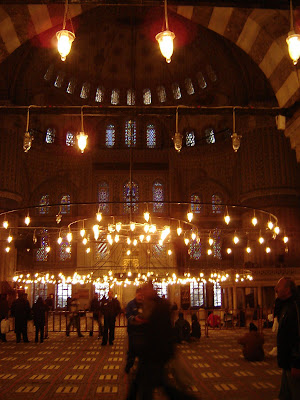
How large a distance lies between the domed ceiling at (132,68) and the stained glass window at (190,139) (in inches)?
80.6

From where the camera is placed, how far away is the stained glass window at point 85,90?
2883 centimetres

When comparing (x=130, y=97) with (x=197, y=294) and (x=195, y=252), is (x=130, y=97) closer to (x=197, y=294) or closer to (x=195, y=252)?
(x=195, y=252)

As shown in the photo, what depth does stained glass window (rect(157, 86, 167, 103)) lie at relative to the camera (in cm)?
2928

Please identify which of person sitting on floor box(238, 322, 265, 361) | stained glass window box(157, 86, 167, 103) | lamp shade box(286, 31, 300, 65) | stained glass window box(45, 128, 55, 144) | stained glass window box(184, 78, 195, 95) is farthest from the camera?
stained glass window box(157, 86, 167, 103)

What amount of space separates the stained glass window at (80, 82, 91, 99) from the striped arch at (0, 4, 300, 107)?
2231 cm

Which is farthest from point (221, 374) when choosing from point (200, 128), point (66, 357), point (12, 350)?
point (200, 128)

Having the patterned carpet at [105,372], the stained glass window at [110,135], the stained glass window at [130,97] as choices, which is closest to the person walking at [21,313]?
the patterned carpet at [105,372]

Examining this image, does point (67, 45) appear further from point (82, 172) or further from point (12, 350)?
point (82, 172)

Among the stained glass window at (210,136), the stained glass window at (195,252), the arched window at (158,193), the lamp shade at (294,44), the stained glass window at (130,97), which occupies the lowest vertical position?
the stained glass window at (195,252)

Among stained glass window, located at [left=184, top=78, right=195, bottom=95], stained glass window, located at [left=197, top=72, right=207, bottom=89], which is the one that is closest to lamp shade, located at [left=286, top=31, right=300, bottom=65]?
stained glass window, located at [left=197, top=72, right=207, bottom=89]

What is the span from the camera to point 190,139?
28.8m

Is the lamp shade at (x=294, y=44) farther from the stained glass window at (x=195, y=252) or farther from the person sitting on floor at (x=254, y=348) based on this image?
the stained glass window at (x=195, y=252)

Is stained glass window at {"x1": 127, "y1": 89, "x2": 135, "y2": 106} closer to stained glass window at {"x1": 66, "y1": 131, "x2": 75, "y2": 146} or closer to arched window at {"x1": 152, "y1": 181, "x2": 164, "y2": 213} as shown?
stained glass window at {"x1": 66, "y1": 131, "x2": 75, "y2": 146}

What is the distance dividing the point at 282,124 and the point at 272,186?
580 inches
